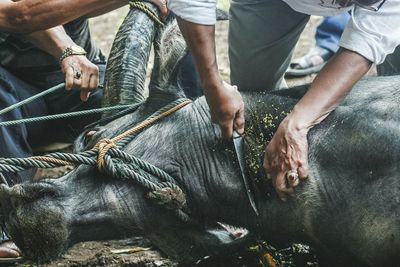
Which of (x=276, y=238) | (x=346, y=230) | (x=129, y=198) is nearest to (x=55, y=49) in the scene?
(x=129, y=198)

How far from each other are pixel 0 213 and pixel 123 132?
2.03 feet

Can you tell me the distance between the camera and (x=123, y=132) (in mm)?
3170

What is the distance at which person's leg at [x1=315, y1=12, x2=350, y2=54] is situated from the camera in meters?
6.38

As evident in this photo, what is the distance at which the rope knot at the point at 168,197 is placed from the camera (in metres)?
2.90

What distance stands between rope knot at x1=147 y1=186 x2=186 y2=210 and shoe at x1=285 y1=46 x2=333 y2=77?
3.37 m

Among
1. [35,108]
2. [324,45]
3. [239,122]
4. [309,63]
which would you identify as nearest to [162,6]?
[239,122]

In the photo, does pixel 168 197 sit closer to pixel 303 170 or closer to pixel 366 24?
pixel 303 170

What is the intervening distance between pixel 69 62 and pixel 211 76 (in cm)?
133

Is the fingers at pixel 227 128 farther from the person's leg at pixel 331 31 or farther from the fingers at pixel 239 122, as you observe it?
the person's leg at pixel 331 31

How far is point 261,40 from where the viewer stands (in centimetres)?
425

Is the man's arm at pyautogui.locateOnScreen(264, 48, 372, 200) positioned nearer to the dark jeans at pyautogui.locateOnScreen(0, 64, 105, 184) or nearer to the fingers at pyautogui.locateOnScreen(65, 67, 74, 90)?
the fingers at pyautogui.locateOnScreen(65, 67, 74, 90)

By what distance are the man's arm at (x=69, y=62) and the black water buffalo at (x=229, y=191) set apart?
70 cm

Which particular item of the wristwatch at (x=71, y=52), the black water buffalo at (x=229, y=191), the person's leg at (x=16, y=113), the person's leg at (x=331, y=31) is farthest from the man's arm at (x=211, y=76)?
the person's leg at (x=331, y=31)

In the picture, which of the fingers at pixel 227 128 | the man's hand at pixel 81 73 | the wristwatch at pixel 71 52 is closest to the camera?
the fingers at pixel 227 128
